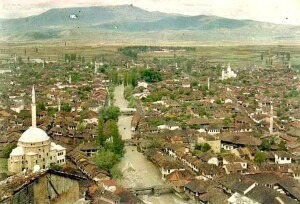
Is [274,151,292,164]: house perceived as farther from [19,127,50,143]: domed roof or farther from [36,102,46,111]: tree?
[36,102,46,111]: tree

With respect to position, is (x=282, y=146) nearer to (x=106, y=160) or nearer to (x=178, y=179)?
(x=178, y=179)

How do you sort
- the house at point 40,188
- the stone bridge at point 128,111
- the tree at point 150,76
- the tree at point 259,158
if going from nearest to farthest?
the house at point 40,188 < the tree at point 259,158 < the stone bridge at point 128,111 < the tree at point 150,76

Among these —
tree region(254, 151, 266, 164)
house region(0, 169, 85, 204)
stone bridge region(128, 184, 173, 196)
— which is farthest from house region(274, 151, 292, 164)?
house region(0, 169, 85, 204)

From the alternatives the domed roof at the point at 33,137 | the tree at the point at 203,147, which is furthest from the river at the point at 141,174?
the domed roof at the point at 33,137

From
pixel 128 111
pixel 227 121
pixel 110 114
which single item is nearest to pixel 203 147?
pixel 227 121

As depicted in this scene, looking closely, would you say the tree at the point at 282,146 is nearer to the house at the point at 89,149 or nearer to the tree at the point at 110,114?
the house at the point at 89,149

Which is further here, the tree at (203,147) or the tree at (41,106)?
the tree at (41,106)

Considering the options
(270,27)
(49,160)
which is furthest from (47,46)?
(49,160)
